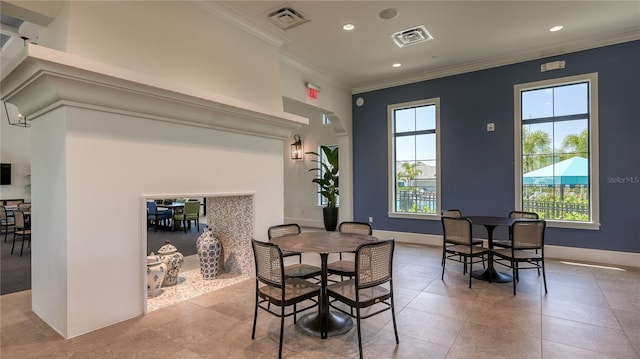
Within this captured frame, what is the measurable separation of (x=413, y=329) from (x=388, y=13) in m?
3.51

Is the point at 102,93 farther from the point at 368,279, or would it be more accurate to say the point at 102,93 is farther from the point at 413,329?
the point at 413,329

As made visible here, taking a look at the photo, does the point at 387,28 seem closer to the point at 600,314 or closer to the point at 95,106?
the point at 95,106

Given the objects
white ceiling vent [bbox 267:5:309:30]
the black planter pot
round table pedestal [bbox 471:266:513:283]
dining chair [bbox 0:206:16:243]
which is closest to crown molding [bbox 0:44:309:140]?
white ceiling vent [bbox 267:5:309:30]

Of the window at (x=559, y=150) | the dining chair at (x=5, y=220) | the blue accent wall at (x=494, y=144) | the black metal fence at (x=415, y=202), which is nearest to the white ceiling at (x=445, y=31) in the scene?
the blue accent wall at (x=494, y=144)

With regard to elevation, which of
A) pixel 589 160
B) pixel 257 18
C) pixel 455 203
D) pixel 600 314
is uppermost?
pixel 257 18

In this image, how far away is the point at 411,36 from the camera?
14.6 ft

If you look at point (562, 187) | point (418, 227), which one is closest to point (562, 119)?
point (562, 187)

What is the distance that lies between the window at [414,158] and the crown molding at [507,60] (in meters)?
0.48

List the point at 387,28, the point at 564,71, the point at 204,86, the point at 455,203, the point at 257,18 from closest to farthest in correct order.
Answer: the point at 204,86, the point at 257,18, the point at 387,28, the point at 564,71, the point at 455,203

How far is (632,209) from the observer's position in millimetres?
4531

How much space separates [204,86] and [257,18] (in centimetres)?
115

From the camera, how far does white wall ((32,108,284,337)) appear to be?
2.64m

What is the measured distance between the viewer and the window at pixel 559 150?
15.8ft

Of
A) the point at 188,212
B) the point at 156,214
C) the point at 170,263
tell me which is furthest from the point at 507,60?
the point at 156,214
